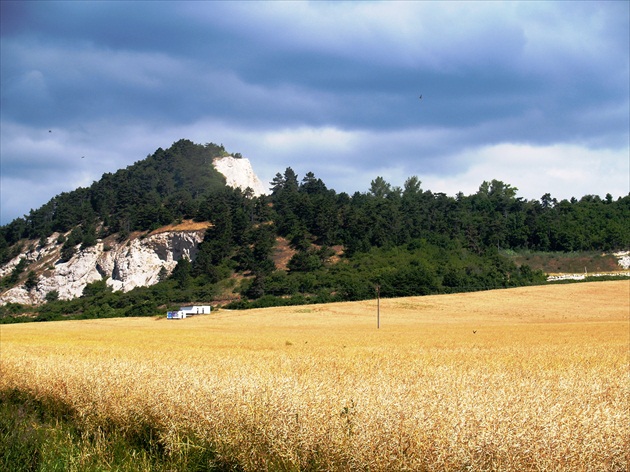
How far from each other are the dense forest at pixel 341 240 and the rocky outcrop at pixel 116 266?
5.81 m

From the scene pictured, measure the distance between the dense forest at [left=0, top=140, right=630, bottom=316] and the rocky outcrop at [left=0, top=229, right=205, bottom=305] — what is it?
5.81m

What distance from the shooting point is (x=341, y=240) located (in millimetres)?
153125

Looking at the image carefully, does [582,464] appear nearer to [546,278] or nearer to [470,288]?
[470,288]

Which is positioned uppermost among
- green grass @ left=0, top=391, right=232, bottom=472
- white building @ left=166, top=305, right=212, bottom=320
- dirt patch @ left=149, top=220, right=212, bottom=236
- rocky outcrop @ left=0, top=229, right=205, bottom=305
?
dirt patch @ left=149, top=220, right=212, bottom=236

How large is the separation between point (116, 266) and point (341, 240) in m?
67.3

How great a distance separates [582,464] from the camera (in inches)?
234

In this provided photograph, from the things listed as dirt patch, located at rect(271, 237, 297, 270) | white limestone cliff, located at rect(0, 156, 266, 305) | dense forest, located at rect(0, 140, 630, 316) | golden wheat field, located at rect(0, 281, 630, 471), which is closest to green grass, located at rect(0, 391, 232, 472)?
golden wheat field, located at rect(0, 281, 630, 471)

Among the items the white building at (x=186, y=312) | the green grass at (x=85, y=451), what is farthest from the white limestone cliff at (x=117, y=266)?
the green grass at (x=85, y=451)

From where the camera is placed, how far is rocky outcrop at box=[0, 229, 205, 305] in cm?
15262

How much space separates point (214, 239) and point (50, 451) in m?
147

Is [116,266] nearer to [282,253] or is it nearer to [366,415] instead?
[282,253]

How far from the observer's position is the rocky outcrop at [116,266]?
153m

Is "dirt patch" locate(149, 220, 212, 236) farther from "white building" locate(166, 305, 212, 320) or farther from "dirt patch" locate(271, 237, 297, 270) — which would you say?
"white building" locate(166, 305, 212, 320)

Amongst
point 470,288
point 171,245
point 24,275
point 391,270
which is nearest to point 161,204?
point 171,245
